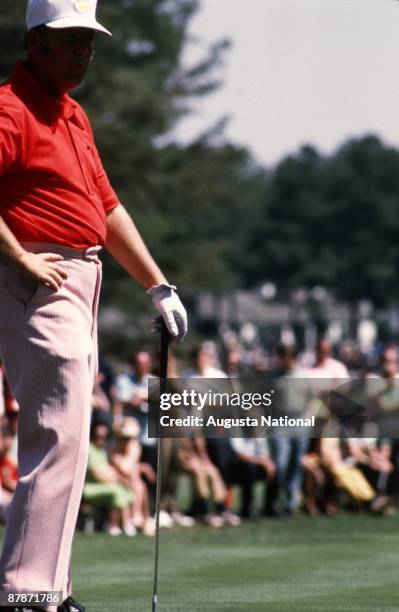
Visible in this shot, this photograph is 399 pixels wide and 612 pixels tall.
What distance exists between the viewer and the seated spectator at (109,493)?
13078 mm

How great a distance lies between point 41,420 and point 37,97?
1.13 metres

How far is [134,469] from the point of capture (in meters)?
13.7

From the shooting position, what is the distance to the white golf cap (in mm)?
4852

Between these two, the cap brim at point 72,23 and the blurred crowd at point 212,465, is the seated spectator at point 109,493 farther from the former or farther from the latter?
the cap brim at point 72,23

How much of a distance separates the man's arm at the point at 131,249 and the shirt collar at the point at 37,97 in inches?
22.1

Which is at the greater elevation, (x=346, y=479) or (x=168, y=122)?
(x=168, y=122)

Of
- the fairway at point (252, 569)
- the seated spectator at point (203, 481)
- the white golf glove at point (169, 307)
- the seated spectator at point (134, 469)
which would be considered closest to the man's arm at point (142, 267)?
the white golf glove at point (169, 307)

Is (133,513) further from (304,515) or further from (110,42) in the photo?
(110,42)

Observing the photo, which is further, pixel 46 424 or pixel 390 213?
pixel 390 213

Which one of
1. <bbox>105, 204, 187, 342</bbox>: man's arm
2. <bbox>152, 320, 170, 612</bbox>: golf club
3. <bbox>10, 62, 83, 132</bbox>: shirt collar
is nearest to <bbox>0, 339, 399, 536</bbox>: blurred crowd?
<bbox>152, 320, 170, 612</bbox>: golf club

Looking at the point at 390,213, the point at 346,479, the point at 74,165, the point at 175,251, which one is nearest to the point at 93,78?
the point at 175,251

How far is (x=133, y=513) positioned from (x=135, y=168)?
2233 centimetres

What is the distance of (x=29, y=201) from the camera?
4848 millimetres

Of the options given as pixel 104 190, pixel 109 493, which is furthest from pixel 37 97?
pixel 109 493
